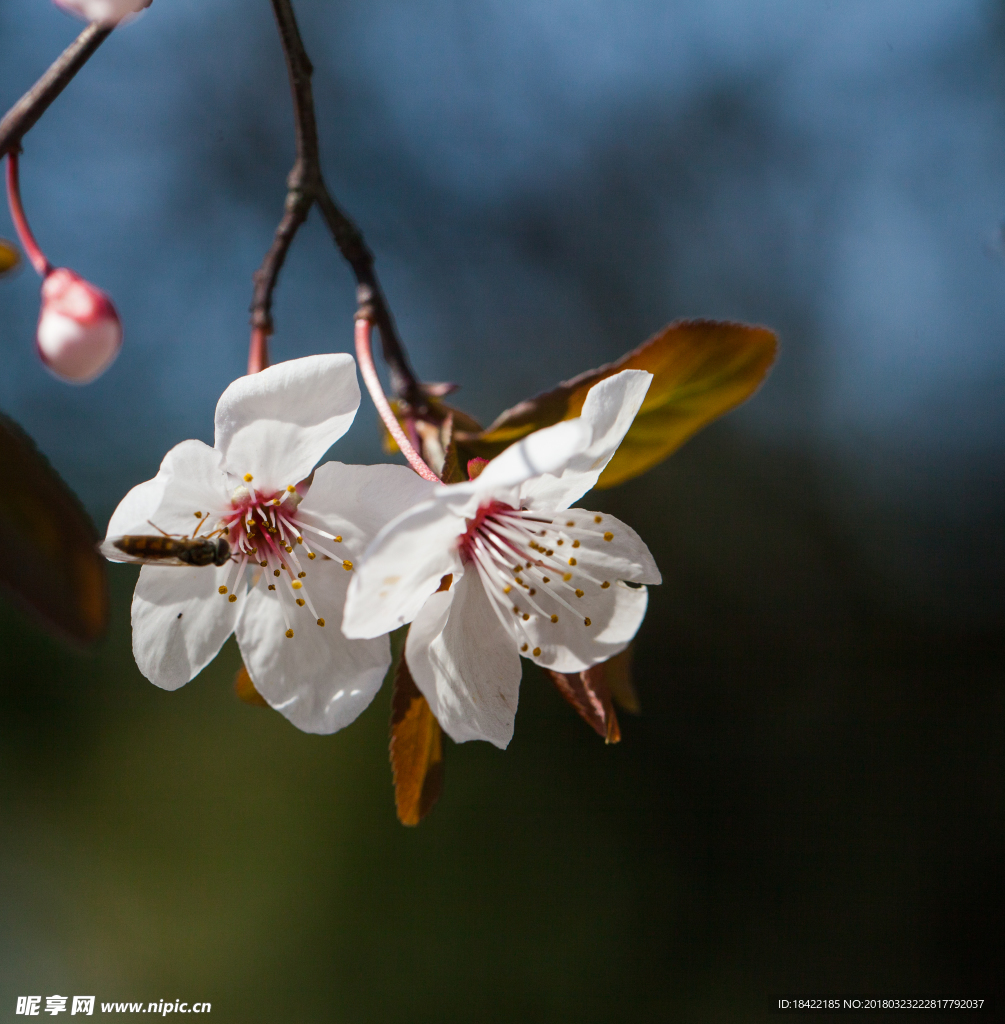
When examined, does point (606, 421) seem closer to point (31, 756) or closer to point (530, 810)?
point (530, 810)

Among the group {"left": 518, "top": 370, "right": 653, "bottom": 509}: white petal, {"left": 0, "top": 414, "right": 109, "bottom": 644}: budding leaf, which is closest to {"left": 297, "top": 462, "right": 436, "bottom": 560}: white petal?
{"left": 518, "top": 370, "right": 653, "bottom": 509}: white petal

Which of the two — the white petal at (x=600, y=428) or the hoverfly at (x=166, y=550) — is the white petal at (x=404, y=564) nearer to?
the white petal at (x=600, y=428)

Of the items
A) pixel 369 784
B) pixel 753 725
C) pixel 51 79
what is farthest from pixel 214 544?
pixel 753 725

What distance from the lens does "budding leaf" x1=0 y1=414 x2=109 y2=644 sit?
53cm

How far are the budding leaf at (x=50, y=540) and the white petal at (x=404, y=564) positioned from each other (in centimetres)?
18

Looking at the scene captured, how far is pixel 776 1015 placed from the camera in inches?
175

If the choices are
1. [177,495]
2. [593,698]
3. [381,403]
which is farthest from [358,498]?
[593,698]

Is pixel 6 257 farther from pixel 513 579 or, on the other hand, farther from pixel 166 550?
pixel 513 579

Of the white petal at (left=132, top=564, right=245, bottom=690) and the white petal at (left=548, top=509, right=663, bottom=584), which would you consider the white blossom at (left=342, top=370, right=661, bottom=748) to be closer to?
the white petal at (left=548, top=509, right=663, bottom=584)

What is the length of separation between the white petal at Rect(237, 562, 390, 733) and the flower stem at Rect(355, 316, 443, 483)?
16 centimetres

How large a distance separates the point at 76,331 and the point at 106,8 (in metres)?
0.26

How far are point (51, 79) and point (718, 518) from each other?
5.89 meters

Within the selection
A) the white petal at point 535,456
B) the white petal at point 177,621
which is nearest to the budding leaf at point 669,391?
the white petal at point 535,456

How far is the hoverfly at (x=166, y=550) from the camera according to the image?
0.68 metres
